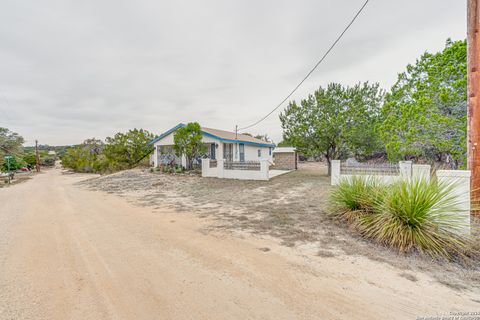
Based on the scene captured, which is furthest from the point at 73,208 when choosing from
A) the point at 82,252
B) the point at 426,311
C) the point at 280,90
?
the point at 280,90

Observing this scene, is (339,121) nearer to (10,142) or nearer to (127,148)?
(127,148)

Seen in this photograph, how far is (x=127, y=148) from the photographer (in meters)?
18.6

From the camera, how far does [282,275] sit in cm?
279

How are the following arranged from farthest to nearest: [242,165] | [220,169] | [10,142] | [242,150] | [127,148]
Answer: [10,142], [242,150], [127,148], [220,169], [242,165]

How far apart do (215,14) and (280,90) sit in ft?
25.5

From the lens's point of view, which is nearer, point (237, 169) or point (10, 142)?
point (237, 169)

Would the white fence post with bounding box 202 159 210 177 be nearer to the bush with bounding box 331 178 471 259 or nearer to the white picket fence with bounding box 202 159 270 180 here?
the white picket fence with bounding box 202 159 270 180

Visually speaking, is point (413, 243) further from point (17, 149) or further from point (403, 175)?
point (17, 149)

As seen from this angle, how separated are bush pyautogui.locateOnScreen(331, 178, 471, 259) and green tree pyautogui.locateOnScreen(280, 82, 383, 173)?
10.7 metres

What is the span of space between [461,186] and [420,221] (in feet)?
3.59

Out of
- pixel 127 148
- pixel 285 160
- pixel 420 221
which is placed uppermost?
pixel 127 148

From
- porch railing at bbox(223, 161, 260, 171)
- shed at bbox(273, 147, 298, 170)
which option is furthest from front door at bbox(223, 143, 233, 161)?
shed at bbox(273, 147, 298, 170)

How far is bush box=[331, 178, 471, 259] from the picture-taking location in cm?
336

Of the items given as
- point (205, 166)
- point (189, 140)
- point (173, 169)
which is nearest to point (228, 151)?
point (205, 166)
